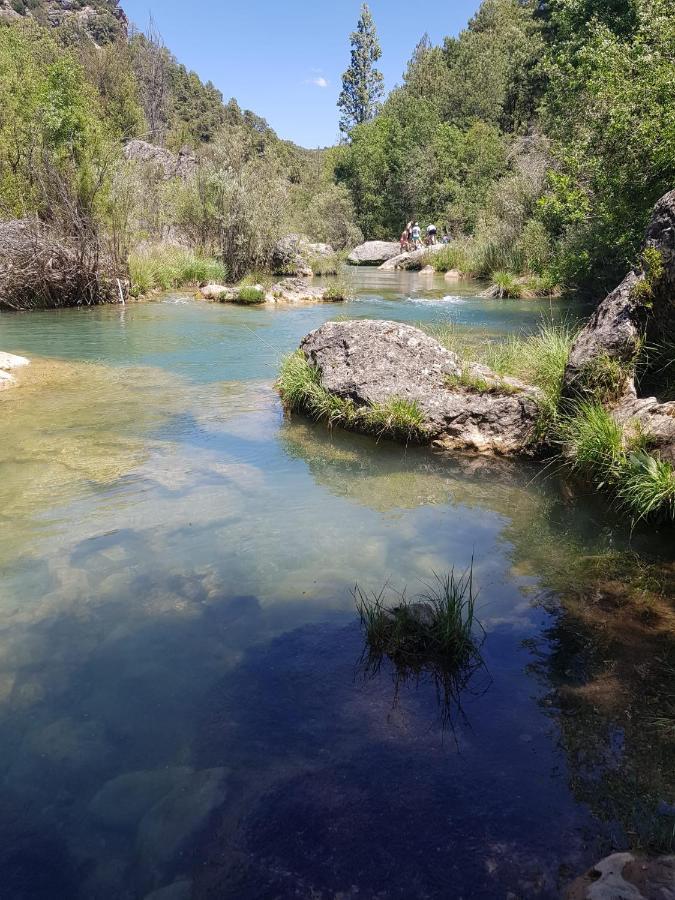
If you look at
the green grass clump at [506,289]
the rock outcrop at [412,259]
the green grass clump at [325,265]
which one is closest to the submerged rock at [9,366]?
the green grass clump at [506,289]

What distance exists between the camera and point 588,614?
4258 millimetres

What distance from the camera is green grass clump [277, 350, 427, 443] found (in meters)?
7.98

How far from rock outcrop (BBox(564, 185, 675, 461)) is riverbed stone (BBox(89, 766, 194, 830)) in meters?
5.13

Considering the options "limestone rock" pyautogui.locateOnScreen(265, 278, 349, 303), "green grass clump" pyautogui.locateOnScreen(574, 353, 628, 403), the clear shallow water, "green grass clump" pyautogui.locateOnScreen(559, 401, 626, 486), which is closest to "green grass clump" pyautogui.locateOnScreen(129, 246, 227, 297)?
"limestone rock" pyautogui.locateOnScreen(265, 278, 349, 303)

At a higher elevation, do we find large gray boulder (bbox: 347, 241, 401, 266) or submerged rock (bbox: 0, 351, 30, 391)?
large gray boulder (bbox: 347, 241, 401, 266)

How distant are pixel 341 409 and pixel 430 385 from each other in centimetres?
125

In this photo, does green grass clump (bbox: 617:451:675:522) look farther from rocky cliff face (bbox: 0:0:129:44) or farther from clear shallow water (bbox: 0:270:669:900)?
rocky cliff face (bbox: 0:0:129:44)

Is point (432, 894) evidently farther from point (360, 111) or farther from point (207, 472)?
point (360, 111)

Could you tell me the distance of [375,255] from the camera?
4347 centimetres

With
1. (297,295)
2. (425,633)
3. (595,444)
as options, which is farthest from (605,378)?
(297,295)

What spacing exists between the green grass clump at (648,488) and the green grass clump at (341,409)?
2704 millimetres

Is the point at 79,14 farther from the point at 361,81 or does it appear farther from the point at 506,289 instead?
the point at 506,289

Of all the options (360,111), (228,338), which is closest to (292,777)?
(228,338)

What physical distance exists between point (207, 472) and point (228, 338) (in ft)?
29.0
